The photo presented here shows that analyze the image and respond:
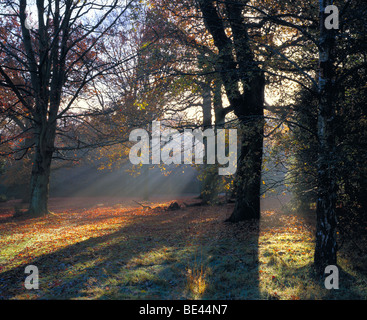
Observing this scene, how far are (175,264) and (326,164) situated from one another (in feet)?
14.1

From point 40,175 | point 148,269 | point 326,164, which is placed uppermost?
point 326,164

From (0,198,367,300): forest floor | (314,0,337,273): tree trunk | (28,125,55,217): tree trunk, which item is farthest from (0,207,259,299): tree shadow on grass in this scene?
(28,125,55,217): tree trunk

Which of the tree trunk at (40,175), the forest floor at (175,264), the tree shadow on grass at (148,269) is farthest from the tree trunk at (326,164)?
the tree trunk at (40,175)

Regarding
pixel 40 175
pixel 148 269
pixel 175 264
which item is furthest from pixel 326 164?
pixel 40 175

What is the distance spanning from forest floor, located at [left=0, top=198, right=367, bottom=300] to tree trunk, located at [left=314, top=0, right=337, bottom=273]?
2.08ft

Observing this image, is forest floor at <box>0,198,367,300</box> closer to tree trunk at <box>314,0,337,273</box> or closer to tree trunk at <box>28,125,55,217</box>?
tree trunk at <box>314,0,337,273</box>

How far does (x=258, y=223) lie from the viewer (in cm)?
1229

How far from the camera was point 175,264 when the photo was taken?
742cm

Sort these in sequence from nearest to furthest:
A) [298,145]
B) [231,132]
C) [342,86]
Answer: [342,86]
[298,145]
[231,132]

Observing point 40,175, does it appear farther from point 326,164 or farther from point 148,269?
point 326,164

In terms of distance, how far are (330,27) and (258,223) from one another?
8.20 meters

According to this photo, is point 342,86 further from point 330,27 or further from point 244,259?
point 244,259
